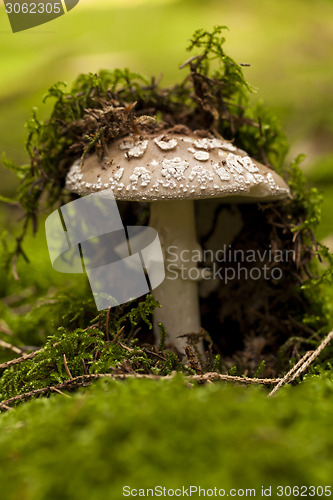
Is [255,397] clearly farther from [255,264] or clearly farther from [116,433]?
[255,264]

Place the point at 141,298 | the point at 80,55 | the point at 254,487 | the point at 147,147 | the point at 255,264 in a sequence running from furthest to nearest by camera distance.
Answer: the point at 80,55 < the point at 255,264 < the point at 141,298 < the point at 147,147 < the point at 254,487

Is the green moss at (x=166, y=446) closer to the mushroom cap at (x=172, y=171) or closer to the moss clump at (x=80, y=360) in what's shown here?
the moss clump at (x=80, y=360)

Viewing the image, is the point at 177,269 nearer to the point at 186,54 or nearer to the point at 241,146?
the point at 241,146

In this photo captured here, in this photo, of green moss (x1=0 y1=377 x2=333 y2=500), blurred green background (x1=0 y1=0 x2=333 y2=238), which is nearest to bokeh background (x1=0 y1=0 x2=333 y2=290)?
blurred green background (x1=0 y1=0 x2=333 y2=238)

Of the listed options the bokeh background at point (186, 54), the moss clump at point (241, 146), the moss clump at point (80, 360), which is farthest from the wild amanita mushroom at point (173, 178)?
the bokeh background at point (186, 54)

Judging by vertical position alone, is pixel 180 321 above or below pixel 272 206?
below

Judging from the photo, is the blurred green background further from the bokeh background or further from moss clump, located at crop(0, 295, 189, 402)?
moss clump, located at crop(0, 295, 189, 402)

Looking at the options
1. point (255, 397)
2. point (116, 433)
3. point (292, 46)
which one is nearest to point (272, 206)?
point (255, 397)

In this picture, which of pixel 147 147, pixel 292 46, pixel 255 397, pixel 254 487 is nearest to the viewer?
pixel 254 487

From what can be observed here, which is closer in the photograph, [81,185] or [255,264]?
[81,185]
